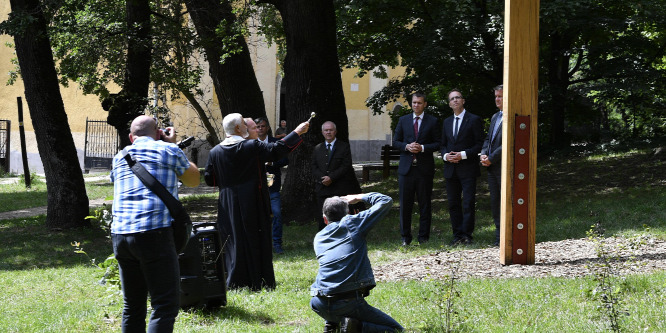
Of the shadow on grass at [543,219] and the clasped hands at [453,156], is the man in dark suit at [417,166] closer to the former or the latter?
the clasped hands at [453,156]

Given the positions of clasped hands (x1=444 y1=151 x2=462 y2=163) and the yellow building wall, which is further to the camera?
the yellow building wall

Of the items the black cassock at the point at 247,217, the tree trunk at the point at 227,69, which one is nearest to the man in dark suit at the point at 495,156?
the black cassock at the point at 247,217

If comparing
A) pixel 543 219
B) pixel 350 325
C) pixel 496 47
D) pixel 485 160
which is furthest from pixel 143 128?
pixel 496 47

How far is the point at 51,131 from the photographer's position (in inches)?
583

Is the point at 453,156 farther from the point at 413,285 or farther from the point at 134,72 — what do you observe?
the point at 134,72

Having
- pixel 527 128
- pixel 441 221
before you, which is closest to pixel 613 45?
pixel 441 221

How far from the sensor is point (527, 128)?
25.9ft

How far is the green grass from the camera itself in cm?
583

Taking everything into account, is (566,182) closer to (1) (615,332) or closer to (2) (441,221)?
(2) (441,221)

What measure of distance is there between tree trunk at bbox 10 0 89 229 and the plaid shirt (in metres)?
10.5

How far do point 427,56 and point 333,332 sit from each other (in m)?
11.9

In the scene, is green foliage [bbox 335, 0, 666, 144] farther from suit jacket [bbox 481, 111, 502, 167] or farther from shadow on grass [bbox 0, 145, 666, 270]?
suit jacket [bbox 481, 111, 502, 167]

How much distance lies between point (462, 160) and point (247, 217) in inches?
148

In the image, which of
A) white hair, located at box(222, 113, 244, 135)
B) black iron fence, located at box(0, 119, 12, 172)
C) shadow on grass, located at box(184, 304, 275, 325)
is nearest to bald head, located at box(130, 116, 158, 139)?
shadow on grass, located at box(184, 304, 275, 325)
